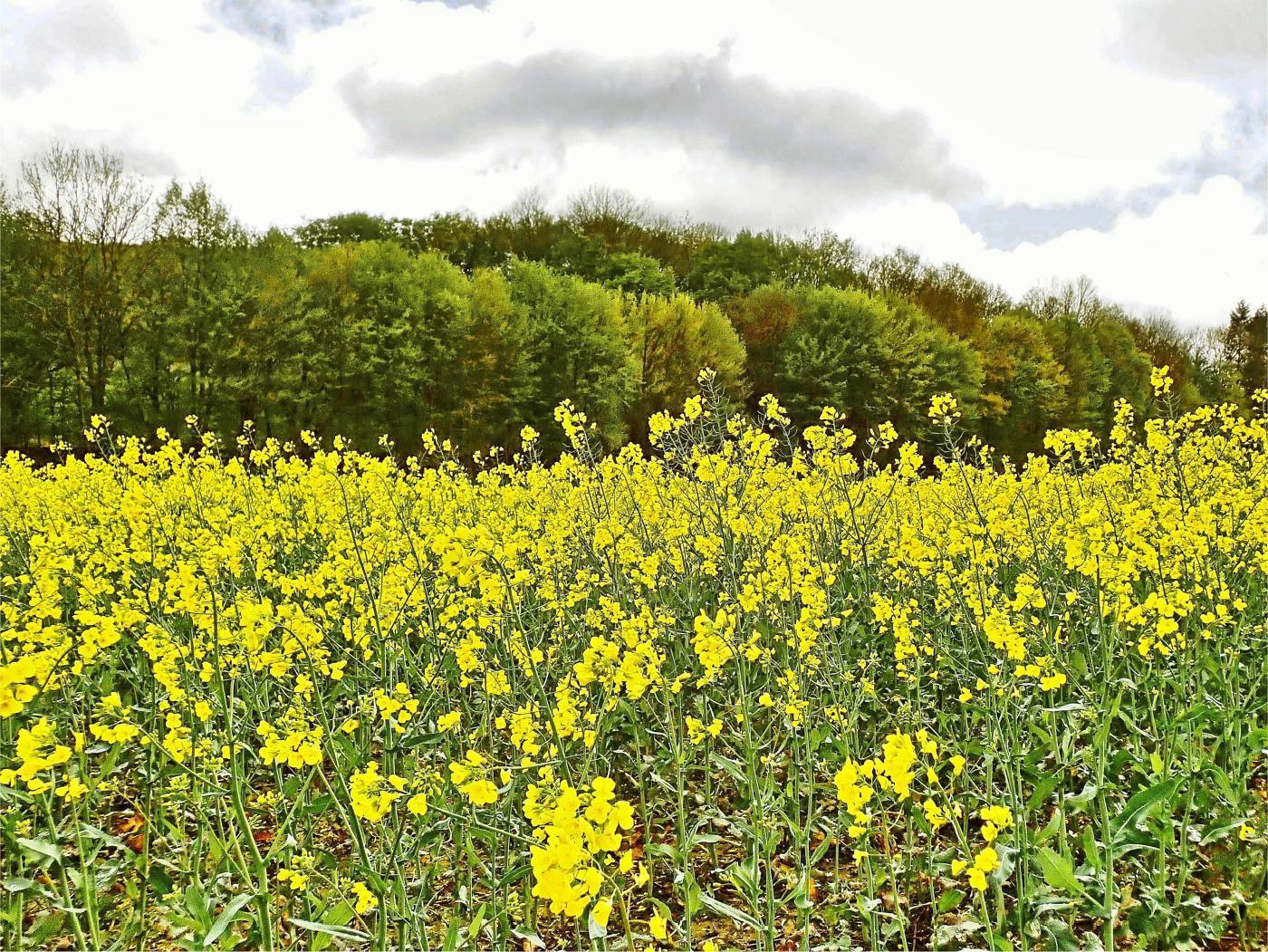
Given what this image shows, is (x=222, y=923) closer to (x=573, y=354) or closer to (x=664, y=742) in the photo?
(x=664, y=742)

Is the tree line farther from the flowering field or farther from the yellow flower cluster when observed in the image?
the yellow flower cluster

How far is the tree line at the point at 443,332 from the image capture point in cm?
2203

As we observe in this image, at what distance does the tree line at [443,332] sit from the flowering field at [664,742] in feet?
62.6

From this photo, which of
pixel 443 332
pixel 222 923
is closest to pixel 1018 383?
pixel 443 332

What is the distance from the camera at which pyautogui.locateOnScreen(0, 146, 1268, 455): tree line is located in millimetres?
22031

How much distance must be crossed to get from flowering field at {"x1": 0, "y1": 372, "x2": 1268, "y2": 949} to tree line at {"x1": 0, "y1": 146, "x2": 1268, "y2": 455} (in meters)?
19.1

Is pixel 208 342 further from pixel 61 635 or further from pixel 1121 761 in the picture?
pixel 1121 761

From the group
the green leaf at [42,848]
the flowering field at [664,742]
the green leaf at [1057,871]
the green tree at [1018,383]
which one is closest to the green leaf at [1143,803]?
the flowering field at [664,742]

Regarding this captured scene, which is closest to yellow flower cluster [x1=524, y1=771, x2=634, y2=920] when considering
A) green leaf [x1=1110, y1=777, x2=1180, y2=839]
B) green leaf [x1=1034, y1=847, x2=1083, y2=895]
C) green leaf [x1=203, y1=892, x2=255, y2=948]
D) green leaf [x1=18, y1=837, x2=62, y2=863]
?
green leaf [x1=203, y1=892, x2=255, y2=948]

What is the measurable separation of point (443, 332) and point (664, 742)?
23.1 meters

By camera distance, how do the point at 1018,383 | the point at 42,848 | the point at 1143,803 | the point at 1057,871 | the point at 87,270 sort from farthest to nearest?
the point at 1018,383
the point at 87,270
the point at 1143,803
the point at 1057,871
the point at 42,848

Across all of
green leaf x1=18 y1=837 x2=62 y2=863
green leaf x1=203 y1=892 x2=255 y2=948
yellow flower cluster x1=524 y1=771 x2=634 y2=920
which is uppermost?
yellow flower cluster x1=524 y1=771 x2=634 y2=920

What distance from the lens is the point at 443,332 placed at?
84.4 feet

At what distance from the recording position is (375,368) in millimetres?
24719
